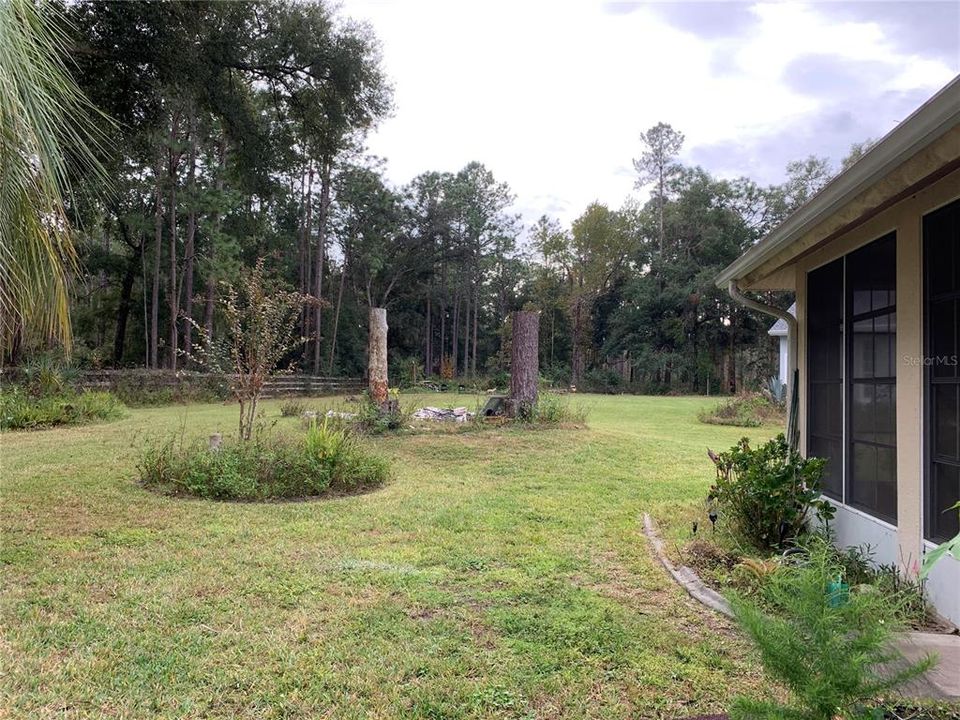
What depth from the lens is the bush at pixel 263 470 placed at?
5.46 m

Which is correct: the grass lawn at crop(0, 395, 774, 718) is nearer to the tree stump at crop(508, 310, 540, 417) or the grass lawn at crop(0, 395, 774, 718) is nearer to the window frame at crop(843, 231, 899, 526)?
the window frame at crop(843, 231, 899, 526)

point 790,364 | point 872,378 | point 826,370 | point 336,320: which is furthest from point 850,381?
point 336,320

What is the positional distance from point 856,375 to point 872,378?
19 centimetres

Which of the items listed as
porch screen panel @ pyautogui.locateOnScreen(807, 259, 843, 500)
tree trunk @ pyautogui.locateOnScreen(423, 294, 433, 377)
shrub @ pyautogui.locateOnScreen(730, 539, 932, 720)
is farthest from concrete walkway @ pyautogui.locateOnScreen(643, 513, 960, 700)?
tree trunk @ pyautogui.locateOnScreen(423, 294, 433, 377)

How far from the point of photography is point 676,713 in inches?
85.1

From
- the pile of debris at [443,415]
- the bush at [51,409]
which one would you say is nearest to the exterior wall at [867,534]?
the pile of debris at [443,415]

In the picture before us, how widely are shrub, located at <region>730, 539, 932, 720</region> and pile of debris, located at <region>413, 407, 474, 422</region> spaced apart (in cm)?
887

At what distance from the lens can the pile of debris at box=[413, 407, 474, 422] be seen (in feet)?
35.0

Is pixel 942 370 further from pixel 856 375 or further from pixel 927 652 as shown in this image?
pixel 927 652

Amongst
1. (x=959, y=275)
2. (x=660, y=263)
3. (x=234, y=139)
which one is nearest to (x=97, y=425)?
(x=234, y=139)

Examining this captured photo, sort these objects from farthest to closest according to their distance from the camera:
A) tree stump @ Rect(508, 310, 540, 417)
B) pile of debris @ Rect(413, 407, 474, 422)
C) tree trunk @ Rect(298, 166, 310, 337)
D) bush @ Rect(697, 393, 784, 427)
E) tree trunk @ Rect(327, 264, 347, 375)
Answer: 1. tree trunk @ Rect(327, 264, 347, 375)
2. tree trunk @ Rect(298, 166, 310, 337)
3. bush @ Rect(697, 393, 784, 427)
4. pile of debris @ Rect(413, 407, 474, 422)
5. tree stump @ Rect(508, 310, 540, 417)

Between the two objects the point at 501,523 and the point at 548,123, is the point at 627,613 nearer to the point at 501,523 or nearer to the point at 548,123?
the point at 501,523

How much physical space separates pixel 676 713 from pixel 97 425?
442 inches

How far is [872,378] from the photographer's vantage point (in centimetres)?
342
